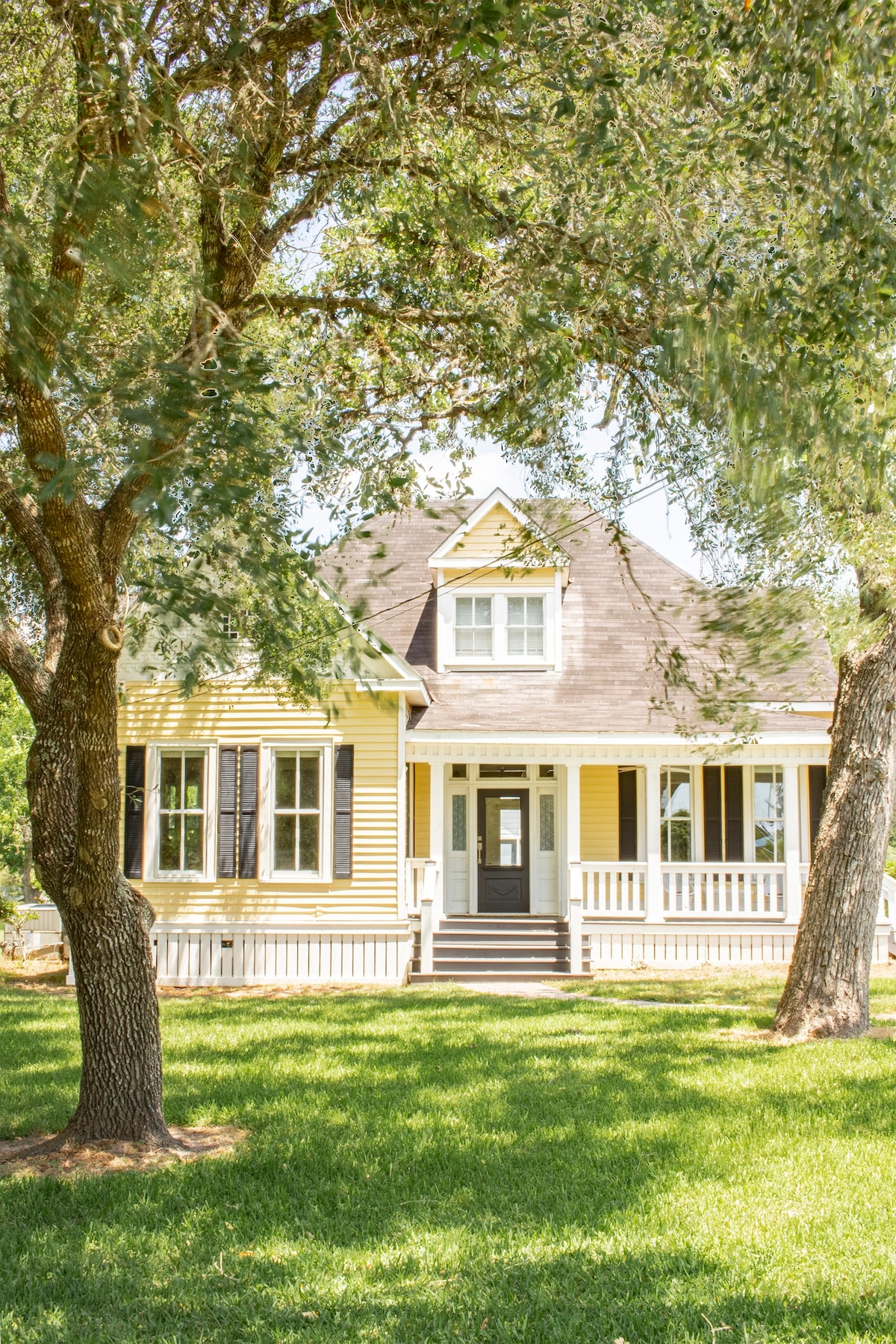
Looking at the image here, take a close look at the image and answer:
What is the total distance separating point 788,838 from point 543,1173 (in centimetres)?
1199

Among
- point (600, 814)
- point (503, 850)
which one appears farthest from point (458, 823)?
point (600, 814)

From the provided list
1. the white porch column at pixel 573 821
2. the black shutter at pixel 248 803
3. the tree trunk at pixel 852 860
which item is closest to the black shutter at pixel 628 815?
the white porch column at pixel 573 821

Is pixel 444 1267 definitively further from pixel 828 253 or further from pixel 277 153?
pixel 277 153

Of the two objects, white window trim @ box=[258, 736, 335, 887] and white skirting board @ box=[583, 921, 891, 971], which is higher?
white window trim @ box=[258, 736, 335, 887]

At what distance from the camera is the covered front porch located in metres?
17.0

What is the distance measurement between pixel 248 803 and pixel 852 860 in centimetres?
905

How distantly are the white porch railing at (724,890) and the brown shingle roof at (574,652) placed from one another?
215cm

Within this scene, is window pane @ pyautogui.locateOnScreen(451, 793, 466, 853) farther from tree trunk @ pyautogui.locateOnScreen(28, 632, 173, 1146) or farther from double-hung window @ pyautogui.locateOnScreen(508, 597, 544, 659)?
tree trunk @ pyautogui.locateOnScreen(28, 632, 173, 1146)

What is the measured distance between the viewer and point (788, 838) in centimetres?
1709

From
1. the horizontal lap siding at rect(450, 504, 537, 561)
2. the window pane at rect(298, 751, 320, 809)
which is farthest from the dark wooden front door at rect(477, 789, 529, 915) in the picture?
the horizontal lap siding at rect(450, 504, 537, 561)

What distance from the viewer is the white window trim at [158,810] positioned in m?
16.3

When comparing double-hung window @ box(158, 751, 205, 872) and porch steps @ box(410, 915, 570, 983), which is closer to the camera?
porch steps @ box(410, 915, 570, 983)

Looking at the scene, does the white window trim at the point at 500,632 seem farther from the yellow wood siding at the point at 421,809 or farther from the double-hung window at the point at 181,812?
the double-hung window at the point at 181,812

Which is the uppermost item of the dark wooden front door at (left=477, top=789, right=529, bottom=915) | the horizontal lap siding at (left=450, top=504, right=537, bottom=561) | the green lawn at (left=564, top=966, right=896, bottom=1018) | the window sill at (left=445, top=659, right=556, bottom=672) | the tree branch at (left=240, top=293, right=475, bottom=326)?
the horizontal lap siding at (left=450, top=504, right=537, bottom=561)
